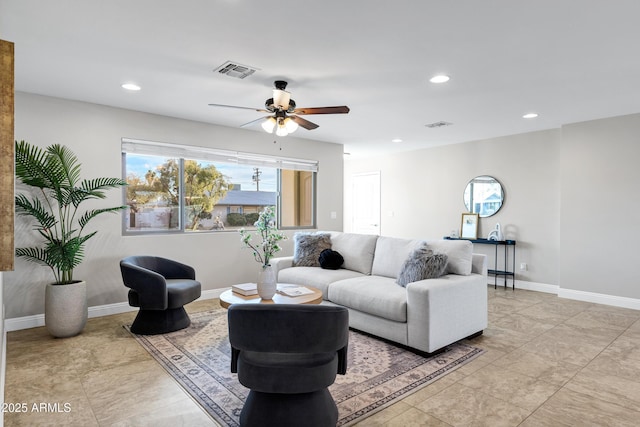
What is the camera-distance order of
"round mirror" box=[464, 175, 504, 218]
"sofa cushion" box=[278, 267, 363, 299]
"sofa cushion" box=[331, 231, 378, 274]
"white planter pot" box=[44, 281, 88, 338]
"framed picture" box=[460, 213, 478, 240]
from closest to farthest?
"white planter pot" box=[44, 281, 88, 338]
"sofa cushion" box=[278, 267, 363, 299]
"sofa cushion" box=[331, 231, 378, 274]
"round mirror" box=[464, 175, 504, 218]
"framed picture" box=[460, 213, 478, 240]

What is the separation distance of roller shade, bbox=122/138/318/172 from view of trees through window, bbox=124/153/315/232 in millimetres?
117

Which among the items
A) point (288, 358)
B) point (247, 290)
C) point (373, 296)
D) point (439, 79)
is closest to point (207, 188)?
point (247, 290)

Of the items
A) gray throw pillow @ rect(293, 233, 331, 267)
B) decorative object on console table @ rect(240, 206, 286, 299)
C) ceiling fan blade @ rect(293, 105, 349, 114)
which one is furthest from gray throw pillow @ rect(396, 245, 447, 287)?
ceiling fan blade @ rect(293, 105, 349, 114)

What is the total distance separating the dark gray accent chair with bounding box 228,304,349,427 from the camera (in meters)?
1.69

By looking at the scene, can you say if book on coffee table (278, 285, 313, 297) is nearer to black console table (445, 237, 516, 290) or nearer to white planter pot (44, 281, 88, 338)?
white planter pot (44, 281, 88, 338)

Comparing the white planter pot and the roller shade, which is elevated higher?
the roller shade

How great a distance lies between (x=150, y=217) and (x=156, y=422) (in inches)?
123

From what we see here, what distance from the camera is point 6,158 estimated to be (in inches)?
47.7

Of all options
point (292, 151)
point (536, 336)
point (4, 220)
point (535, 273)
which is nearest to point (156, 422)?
point (4, 220)

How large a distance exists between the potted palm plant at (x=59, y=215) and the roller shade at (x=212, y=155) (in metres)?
0.60

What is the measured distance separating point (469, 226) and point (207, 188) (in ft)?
14.7

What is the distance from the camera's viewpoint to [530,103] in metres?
4.16

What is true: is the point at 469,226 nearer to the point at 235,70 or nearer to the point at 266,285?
the point at 266,285

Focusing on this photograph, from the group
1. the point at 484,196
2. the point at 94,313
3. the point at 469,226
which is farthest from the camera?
the point at 469,226
